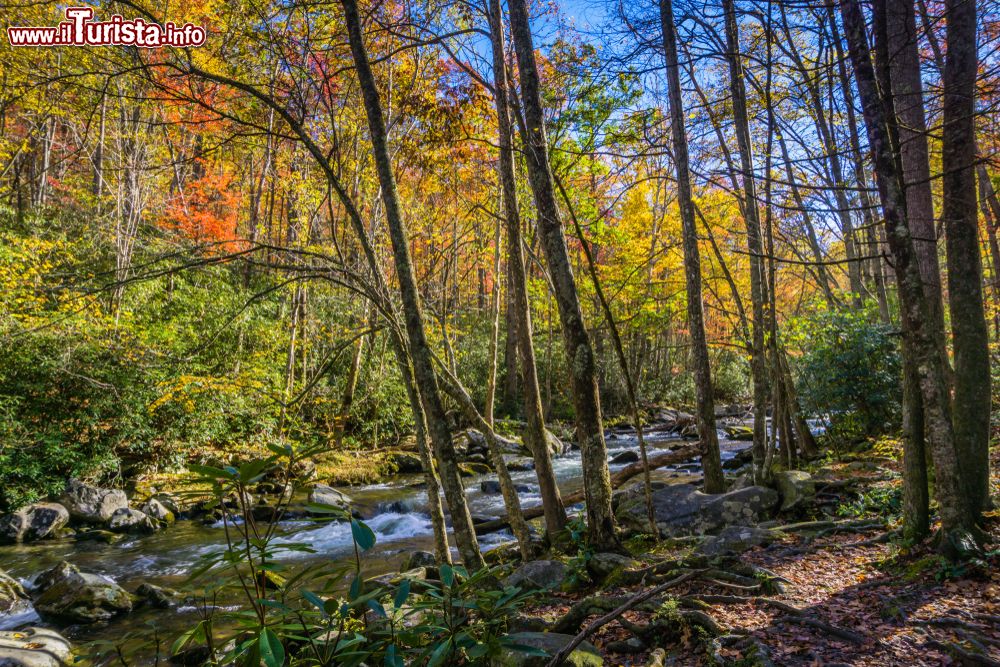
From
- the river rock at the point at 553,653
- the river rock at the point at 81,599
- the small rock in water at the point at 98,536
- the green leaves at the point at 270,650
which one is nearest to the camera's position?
the green leaves at the point at 270,650

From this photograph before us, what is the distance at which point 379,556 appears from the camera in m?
7.66

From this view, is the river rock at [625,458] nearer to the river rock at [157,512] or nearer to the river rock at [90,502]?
the river rock at [157,512]

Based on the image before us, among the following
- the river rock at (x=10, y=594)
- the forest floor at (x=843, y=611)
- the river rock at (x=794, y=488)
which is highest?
the forest floor at (x=843, y=611)

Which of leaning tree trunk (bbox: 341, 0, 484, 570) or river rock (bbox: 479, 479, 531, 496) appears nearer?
leaning tree trunk (bbox: 341, 0, 484, 570)

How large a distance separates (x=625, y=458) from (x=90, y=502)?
10943mm

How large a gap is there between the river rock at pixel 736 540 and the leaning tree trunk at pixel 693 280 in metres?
1.59

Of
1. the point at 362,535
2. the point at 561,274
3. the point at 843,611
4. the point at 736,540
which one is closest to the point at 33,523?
the point at 561,274

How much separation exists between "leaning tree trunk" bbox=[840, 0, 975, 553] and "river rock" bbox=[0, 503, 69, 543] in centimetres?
1125

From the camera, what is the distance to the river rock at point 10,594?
580 cm

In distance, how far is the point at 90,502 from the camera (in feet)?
29.3

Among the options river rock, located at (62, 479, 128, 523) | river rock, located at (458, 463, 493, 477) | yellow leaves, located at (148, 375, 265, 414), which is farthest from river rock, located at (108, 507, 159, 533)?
river rock, located at (458, 463, 493, 477)

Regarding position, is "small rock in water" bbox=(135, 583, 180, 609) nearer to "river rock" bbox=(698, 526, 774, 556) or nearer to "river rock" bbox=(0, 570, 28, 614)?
"river rock" bbox=(0, 570, 28, 614)

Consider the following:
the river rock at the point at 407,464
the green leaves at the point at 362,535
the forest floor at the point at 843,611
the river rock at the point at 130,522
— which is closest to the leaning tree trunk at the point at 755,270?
the forest floor at the point at 843,611

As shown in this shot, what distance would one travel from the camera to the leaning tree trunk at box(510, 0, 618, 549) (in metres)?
4.34
